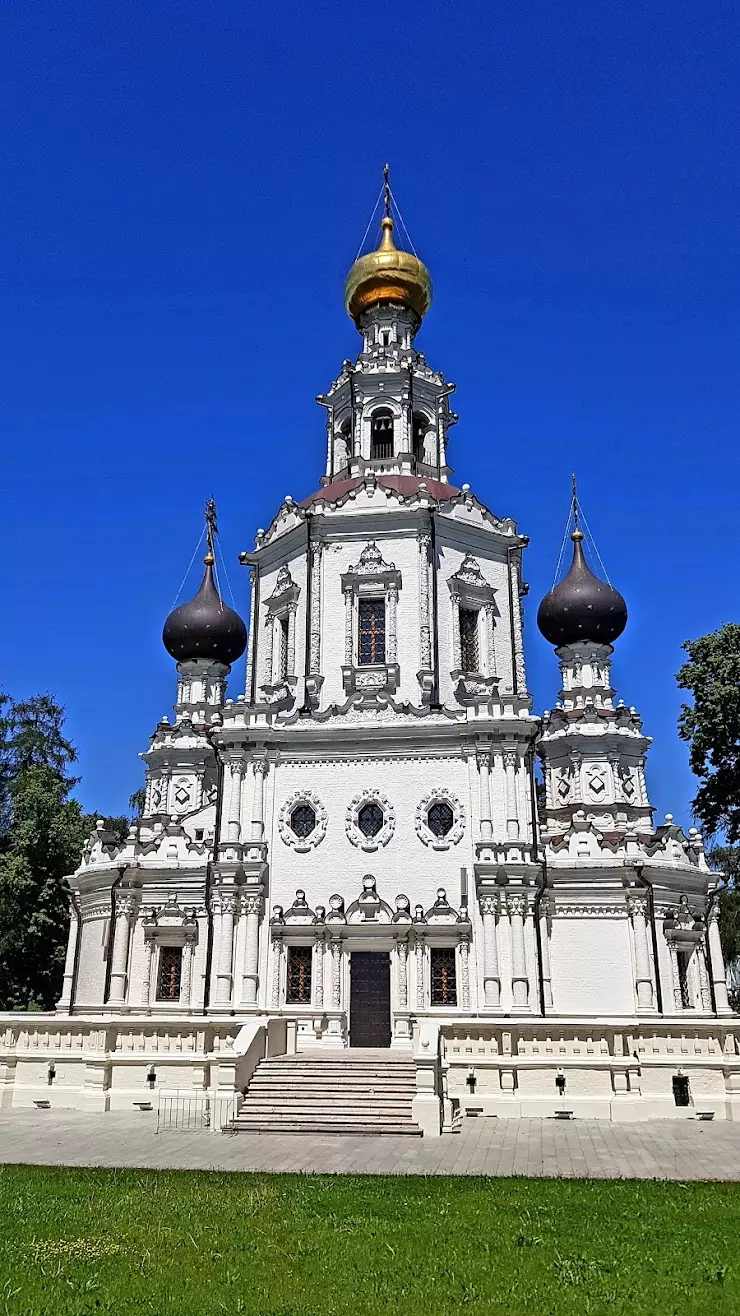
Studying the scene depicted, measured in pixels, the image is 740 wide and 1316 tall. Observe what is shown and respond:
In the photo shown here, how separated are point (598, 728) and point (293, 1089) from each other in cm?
1961

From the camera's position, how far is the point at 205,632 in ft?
122

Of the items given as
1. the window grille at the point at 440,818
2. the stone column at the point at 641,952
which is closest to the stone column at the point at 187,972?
the window grille at the point at 440,818

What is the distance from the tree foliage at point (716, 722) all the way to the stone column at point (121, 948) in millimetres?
15575

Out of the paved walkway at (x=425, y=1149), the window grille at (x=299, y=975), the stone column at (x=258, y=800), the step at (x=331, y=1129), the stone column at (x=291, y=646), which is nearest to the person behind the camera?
the paved walkway at (x=425, y=1149)

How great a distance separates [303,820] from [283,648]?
6089mm

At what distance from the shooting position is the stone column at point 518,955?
2422 cm

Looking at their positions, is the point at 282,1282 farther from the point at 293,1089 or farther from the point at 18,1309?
the point at 293,1089

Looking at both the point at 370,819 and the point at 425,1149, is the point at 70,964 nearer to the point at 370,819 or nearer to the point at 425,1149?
the point at 370,819

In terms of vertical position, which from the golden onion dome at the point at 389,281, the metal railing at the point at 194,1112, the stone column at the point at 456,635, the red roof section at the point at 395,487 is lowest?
the metal railing at the point at 194,1112

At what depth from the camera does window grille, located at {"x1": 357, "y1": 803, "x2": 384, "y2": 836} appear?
26516mm

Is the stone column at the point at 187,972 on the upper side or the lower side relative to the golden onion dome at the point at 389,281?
lower

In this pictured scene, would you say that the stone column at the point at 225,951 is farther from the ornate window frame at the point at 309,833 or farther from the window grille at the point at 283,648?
the window grille at the point at 283,648

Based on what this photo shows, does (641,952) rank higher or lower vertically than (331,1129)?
higher

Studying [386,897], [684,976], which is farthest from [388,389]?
[684,976]
